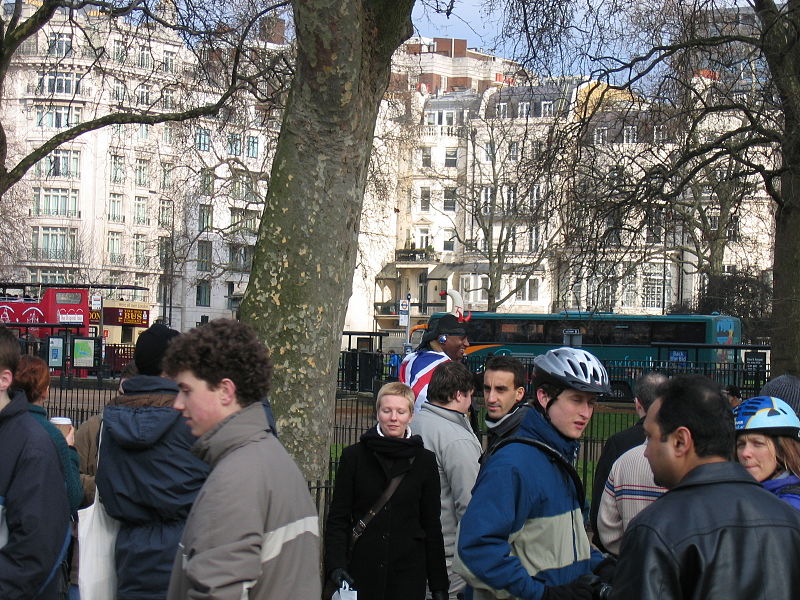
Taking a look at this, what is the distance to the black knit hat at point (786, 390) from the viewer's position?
5594mm

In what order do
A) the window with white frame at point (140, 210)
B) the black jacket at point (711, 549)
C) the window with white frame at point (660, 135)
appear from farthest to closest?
the window with white frame at point (140, 210) < the window with white frame at point (660, 135) < the black jacket at point (711, 549)

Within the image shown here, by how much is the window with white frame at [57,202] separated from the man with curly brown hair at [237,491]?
243 feet

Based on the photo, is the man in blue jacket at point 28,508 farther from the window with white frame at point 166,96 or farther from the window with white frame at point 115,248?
the window with white frame at point 115,248

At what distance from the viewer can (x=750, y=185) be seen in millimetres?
17703

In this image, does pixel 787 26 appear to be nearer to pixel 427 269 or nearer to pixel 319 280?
pixel 319 280

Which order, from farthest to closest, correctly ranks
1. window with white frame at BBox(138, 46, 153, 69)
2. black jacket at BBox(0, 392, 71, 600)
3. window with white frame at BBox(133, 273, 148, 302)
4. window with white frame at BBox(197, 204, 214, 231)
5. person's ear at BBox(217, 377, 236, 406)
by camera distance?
1. window with white frame at BBox(133, 273, 148, 302)
2. window with white frame at BBox(197, 204, 214, 231)
3. window with white frame at BBox(138, 46, 153, 69)
4. black jacket at BBox(0, 392, 71, 600)
5. person's ear at BBox(217, 377, 236, 406)

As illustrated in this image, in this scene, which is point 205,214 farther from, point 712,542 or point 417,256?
point 712,542

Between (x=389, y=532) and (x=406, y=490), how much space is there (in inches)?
9.5

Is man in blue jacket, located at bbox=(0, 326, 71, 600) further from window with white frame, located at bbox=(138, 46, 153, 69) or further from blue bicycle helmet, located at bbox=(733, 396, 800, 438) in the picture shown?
window with white frame, located at bbox=(138, 46, 153, 69)

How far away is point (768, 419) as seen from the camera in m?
4.38

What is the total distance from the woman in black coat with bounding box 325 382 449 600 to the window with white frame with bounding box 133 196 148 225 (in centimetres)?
7136

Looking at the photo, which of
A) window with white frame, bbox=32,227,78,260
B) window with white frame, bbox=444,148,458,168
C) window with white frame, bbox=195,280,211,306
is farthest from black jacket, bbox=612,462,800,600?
window with white frame, bbox=444,148,458,168

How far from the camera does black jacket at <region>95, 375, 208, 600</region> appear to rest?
423cm

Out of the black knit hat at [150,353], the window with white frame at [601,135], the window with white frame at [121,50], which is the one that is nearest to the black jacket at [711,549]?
the black knit hat at [150,353]
